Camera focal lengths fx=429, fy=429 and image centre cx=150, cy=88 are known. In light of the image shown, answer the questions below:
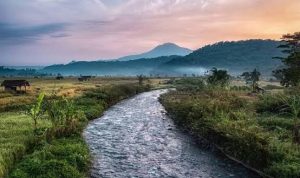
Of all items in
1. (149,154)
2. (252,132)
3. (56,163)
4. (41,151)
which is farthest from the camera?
(149,154)

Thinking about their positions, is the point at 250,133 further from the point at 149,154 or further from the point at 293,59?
the point at 293,59

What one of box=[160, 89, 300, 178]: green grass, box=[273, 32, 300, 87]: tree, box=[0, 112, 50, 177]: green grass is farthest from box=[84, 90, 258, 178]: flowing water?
box=[273, 32, 300, 87]: tree

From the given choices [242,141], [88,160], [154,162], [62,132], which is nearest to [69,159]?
[88,160]

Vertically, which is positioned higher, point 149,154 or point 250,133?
point 250,133

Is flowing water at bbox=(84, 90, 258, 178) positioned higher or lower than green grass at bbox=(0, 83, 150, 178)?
lower

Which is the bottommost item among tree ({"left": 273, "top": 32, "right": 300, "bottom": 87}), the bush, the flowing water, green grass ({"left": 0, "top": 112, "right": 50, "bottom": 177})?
the flowing water

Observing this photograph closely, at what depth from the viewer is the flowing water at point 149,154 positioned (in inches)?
1005

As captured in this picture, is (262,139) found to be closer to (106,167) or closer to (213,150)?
(213,150)

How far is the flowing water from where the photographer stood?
25516 millimetres

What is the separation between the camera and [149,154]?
98.9 ft

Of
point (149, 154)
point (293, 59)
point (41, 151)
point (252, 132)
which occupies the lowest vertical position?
point (149, 154)

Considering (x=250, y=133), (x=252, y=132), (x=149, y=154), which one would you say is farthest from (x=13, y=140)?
(x=252, y=132)

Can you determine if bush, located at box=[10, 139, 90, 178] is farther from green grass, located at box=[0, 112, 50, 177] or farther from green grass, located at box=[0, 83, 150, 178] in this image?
green grass, located at box=[0, 112, 50, 177]

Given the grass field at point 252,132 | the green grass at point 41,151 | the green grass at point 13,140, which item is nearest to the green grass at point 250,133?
the grass field at point 252,132
